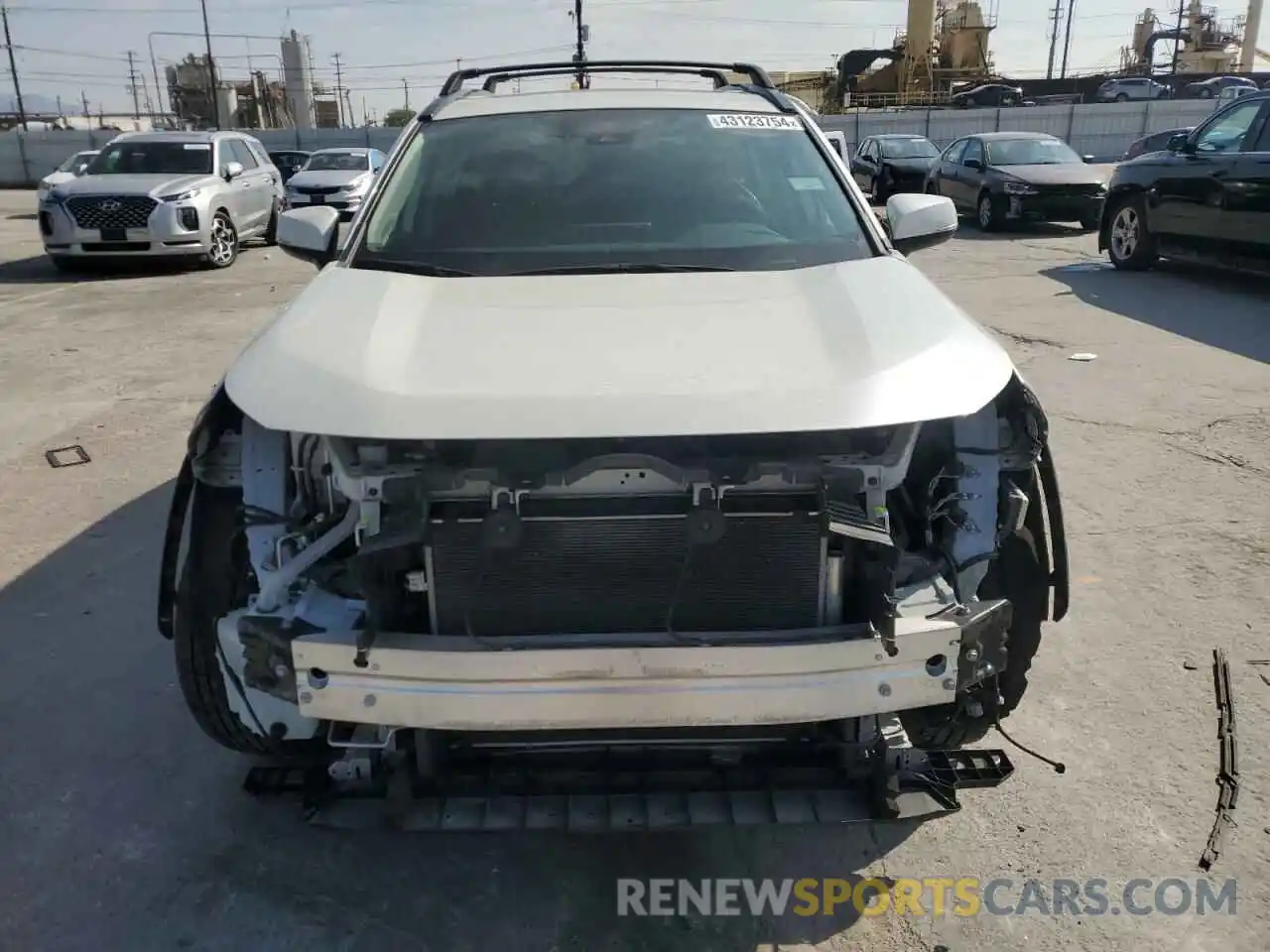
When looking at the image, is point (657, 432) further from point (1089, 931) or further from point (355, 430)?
point (1089, 931)

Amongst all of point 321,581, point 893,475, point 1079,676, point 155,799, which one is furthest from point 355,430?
point 1079,676

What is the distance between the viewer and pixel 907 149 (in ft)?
63.9

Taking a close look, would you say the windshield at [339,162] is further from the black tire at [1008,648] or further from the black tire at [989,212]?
the black tire at [1008,648]

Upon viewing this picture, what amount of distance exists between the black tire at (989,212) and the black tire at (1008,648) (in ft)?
44.5

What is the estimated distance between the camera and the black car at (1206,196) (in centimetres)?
890

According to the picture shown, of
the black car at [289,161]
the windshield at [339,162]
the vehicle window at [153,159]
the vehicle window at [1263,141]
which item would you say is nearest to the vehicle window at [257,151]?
the vehicle window at [153,159]

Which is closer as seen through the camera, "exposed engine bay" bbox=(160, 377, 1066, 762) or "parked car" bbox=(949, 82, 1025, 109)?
"exposed engine bay" bbox=(160, 377, 1066, 762)

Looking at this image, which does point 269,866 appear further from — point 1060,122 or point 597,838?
point 1060,122

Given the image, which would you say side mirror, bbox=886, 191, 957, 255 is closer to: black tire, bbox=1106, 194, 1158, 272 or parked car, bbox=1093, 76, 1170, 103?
black tire, bbox=1106, 194, 1158, 272

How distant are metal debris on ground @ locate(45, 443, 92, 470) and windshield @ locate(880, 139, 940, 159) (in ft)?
55.4

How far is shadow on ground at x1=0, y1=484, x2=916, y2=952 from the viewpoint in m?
2.37

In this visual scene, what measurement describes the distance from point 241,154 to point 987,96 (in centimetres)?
3119

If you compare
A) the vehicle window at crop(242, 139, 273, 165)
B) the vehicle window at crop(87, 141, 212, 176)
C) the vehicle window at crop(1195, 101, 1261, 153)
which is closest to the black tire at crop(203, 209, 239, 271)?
the vehicle window at crop(87, 141, 212, 176)

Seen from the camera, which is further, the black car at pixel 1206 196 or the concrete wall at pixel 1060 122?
the concrete wall at pixel 1060 122
